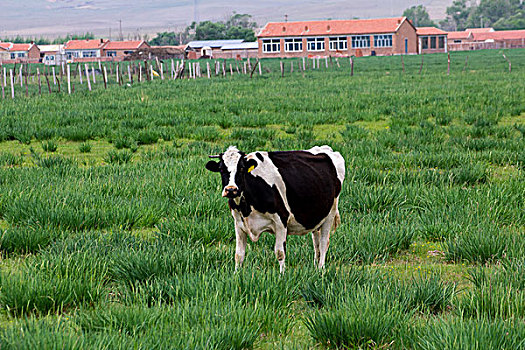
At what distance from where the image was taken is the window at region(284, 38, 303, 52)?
9481 centimetres

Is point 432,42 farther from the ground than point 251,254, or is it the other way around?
point 432,42

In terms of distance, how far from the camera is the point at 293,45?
9519cm

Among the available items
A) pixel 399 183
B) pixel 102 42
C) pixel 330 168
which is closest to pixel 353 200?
pixel 399 183

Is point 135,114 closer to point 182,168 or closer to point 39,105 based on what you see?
point 39,105

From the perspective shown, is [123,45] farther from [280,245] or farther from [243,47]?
[280,245]

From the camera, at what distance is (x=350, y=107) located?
16812 millimetres

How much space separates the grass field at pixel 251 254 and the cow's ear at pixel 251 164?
75 centimetres

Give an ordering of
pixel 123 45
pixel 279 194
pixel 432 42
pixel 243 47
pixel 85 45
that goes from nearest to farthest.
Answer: pixel 279 194 → pixel 432 42 → pixel 243 47 → pixel 123 45 → pixel 85 45

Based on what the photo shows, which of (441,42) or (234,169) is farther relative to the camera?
(441,42)

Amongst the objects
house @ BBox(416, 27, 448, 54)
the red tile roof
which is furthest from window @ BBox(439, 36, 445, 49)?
the red tile roof

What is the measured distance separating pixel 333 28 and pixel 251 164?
95.0 meters

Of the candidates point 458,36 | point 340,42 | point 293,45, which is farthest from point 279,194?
point 458,36

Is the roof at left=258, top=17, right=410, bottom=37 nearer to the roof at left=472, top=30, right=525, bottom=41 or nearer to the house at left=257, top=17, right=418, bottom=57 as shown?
the house at left=257, top=17, right=418, bottom=57

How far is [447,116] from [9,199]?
432 inches
